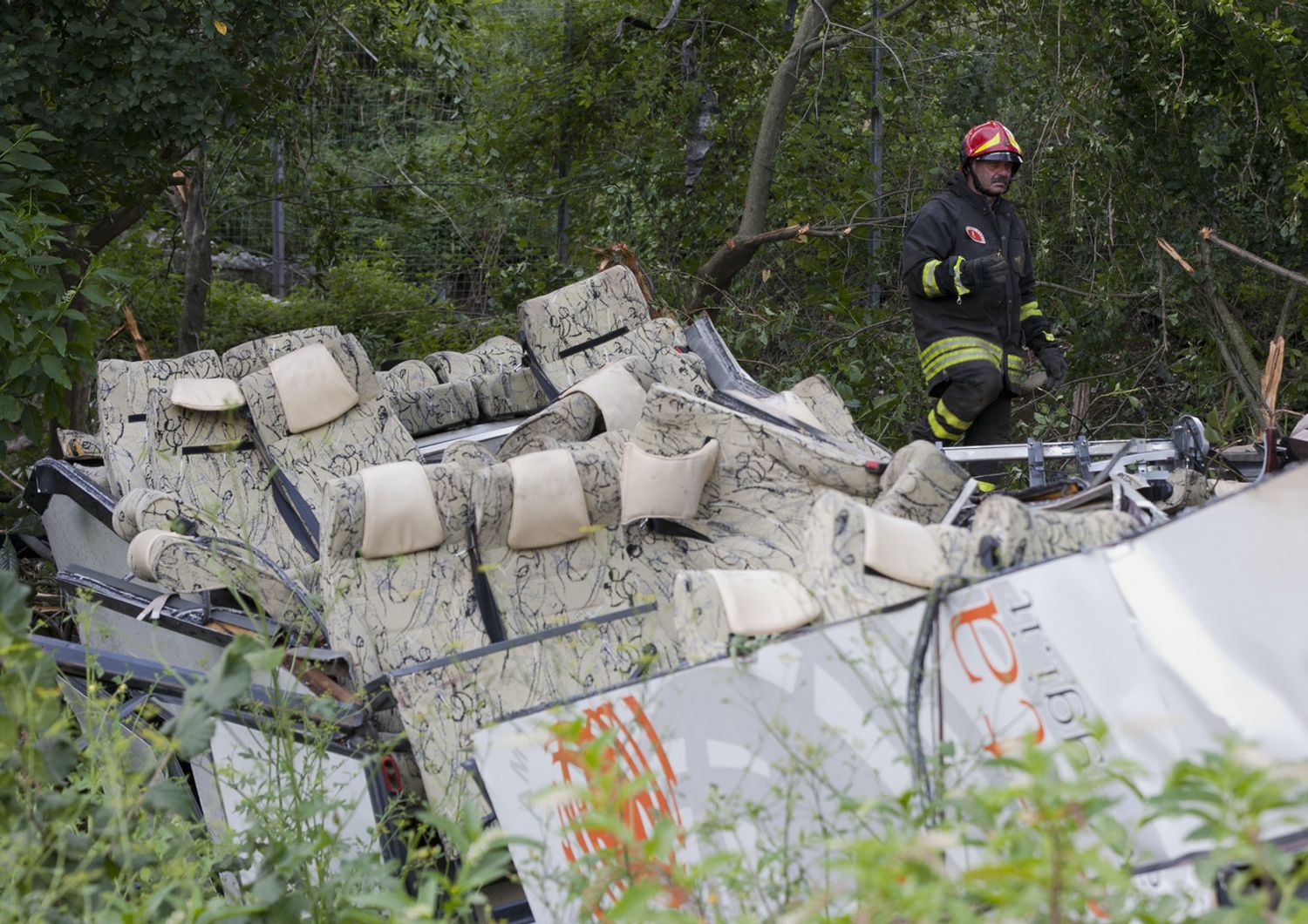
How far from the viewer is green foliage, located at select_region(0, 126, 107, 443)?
5.62 meters

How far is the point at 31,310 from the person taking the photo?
18.7 feet

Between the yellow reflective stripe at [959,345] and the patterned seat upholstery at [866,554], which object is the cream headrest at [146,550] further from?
the yellow reflective stripe at [959,345]

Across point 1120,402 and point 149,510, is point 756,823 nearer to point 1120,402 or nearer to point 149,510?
point 149,510

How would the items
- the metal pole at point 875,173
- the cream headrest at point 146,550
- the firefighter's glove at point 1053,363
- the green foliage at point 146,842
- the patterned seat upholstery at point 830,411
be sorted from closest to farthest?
the green foliage at point 146,842, the cream headrest at point 146,550, the patterned seat upholstery at point 830,411, the firefighter's glove at point 1053,363, the metal pole at point 875,173

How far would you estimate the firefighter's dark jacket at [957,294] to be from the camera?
591 centimetres

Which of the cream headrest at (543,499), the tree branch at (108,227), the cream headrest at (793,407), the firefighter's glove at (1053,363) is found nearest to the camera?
the cream headrest at (543,499)

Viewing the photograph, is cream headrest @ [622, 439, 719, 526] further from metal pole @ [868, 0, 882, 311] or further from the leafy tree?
metal pole @ [868, 0, 882, 311]

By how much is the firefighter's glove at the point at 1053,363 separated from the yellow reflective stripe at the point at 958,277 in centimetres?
67

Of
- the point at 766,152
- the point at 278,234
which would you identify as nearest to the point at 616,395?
the point at 766,152

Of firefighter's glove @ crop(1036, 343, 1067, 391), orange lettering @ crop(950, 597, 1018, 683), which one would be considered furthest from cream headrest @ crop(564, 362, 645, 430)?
orange lettering @ crop(950, 597, 1018, 683)

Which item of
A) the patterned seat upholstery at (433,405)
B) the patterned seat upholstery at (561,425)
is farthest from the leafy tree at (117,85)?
the patterned seat upholstery at (561,425)

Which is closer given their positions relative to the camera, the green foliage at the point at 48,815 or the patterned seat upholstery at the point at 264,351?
the green foliage at the point at 48,815

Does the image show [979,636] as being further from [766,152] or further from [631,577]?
[766,152]

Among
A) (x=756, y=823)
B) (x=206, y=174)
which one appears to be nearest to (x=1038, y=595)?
(x=756, y=823)
